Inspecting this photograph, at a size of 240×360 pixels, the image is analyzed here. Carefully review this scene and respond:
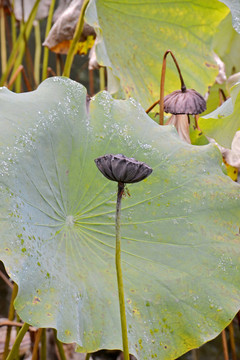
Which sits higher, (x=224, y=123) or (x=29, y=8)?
(x=224, y=123)

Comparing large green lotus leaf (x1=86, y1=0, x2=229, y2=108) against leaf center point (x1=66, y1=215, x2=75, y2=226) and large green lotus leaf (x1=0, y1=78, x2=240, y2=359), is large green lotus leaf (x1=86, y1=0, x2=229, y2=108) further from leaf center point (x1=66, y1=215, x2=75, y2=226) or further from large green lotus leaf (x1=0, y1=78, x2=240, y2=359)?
leaf center point (x1=66, y1=215, x2=75, y2=226)

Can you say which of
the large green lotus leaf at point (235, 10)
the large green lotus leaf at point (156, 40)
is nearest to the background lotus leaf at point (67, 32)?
the large green lotus leaf at point (156, 40)

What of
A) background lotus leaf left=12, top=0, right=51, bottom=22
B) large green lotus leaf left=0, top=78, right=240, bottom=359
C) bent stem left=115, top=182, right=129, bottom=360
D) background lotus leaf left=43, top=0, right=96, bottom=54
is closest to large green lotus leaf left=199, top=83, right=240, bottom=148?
large green lotus leaf left=0, top=78, right=240, bottom=359

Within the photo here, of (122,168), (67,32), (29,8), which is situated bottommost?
(29,8)

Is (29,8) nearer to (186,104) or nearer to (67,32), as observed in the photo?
(67,32)

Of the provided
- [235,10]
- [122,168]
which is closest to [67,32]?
[235,10]

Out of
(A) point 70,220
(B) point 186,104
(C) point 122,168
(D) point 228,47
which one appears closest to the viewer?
(C) point 122,168
